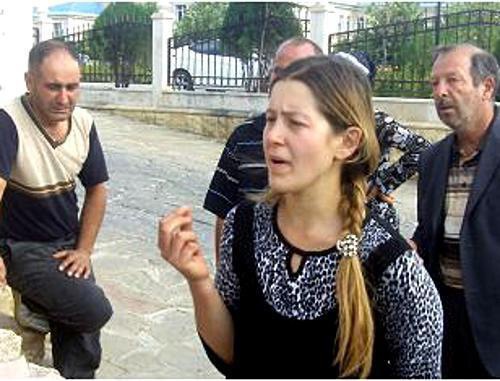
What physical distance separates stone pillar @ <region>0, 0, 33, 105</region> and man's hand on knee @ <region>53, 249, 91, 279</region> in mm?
781

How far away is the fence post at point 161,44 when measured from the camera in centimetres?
1435

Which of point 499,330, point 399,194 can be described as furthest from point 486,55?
point 399,194

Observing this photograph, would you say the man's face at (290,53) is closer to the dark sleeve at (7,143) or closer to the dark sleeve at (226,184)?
the dark sleeve at (226,184)

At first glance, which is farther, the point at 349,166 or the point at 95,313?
the point at 95,313

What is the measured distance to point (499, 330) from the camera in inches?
107

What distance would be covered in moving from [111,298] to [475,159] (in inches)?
119

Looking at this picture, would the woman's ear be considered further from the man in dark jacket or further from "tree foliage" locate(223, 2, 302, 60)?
"tree foliage" locate(223, 2, 302, 60)

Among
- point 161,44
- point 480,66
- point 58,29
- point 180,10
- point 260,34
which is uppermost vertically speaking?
point 180,10

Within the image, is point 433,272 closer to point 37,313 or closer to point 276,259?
point 276,259

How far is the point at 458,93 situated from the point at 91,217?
5.89 ft

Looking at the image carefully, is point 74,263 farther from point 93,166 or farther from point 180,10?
point 180,10

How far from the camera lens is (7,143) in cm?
306

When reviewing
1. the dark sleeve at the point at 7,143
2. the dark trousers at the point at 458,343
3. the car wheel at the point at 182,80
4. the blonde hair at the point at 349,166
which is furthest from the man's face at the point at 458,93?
the car wheel at the point at 182,80

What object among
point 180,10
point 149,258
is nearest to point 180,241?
point 149,258
